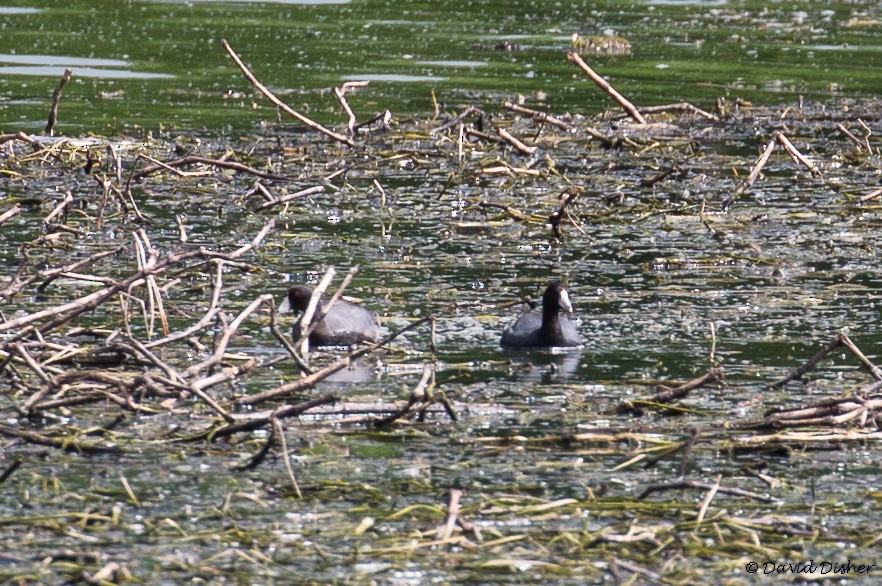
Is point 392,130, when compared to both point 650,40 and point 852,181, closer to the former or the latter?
point 852,181

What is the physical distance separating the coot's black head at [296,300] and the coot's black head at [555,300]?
1.14 m

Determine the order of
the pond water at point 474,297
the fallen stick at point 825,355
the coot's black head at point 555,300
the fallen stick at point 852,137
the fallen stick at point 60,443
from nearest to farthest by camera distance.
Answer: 1. the pond water at point 474,297
2. the fallen stick at point 60,443
3. the fallen stick at point 825,355
4. the coot's black head at point 555,300
5. the fallen stick at point 852,137

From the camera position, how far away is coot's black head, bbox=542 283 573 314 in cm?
825

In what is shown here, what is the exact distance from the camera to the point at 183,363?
7586mm

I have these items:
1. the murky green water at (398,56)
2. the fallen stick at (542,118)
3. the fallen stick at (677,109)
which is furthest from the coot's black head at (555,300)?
the murky green water at (398,56)

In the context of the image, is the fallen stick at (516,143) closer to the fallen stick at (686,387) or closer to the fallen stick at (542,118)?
the fallen stick at (542,118)

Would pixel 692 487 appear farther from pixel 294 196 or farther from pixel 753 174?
pixel 753 174

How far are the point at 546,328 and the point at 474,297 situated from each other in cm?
104

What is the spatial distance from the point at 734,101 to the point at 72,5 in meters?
9.51

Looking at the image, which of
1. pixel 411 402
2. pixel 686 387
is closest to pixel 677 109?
pixel 686 387

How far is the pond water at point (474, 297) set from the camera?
553cm

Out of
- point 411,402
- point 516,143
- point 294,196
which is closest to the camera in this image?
point 411,402

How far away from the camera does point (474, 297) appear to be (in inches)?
359

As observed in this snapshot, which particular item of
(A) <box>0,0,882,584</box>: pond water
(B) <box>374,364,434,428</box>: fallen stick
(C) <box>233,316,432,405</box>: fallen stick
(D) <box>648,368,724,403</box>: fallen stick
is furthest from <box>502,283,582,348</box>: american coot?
(B) <box>374,364,434,428</box>: fallen stick
